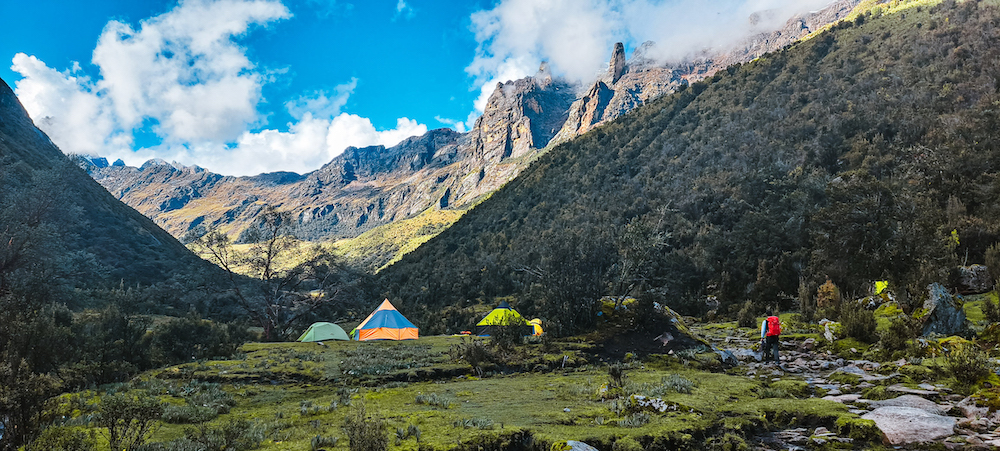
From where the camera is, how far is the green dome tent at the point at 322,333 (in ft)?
86.2

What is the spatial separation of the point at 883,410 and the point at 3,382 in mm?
11248

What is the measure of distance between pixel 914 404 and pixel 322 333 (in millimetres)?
26078

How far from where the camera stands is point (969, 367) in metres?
7.15

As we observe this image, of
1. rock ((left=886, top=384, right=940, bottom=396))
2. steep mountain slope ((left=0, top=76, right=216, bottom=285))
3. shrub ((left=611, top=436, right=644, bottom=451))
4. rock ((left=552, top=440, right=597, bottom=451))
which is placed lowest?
rock ((left=886, top=384, right=940, bottom=396))

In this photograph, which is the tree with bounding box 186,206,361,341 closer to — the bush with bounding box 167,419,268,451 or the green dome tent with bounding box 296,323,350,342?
the green dome tent with bounding box 296,323,350,342

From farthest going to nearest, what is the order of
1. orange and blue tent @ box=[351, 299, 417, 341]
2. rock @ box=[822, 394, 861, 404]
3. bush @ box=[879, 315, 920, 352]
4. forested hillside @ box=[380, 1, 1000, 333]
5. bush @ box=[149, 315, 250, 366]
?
orange and blue tent @ box=[351, 299, 417, 341], forested hillside @ box=[380, 1, 1000, 333], bush @ box=[149, 315, 250, 366], bush @ box=[879, 315, 920, 352], rock @ box=[822, 394, 861, 404]

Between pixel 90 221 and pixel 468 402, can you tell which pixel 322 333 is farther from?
pixel 90 221

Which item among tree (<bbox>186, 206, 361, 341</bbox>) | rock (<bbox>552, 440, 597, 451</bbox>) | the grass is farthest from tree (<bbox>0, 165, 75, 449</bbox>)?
tree (<bbox>186, 206, 361, 341</bbox>)

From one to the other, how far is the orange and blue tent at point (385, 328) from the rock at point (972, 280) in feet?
79.6

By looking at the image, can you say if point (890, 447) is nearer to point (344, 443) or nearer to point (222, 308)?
point (344, 443)

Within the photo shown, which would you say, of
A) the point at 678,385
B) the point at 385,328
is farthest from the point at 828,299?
the point at 385,328

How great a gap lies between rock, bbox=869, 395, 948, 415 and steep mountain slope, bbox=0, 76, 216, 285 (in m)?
39.5

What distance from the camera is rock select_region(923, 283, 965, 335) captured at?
10859 mm

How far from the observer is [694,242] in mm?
35000
